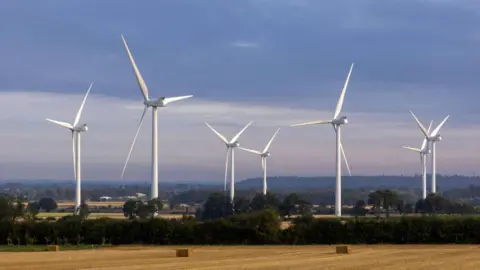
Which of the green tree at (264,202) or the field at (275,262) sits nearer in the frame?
the field at (275,262)

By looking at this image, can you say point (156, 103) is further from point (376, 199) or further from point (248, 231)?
point (376, 199)

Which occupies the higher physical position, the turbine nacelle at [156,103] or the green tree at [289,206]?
the turbine nacelle at [156,103]

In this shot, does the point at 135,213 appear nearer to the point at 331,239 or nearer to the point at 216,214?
the point at 216,214

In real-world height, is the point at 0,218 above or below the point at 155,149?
below

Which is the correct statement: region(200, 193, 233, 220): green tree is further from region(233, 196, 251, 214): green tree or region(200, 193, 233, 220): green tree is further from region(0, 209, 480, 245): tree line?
region(0, 209, 480, 245): tree line

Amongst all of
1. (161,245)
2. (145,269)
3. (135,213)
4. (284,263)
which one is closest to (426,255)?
(284,263)

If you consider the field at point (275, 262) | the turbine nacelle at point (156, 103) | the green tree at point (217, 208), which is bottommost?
the field at point (275, 262)

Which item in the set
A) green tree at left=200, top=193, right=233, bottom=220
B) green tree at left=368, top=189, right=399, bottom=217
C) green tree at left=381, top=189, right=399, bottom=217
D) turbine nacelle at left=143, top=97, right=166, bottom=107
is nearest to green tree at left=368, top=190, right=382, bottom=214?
green tree at left=368, top=189, right=399, bottom=217

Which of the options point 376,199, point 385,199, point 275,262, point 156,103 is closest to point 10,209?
point 156,103

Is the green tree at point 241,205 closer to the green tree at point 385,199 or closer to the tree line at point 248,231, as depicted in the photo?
the green tree at point 385,199

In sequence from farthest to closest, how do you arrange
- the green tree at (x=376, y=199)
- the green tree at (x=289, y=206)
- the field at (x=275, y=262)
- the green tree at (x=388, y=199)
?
the green tree at (x=376, y=199) < the green tree at (x=388, y=199) < the green tree at (x=289, y=206) < the field at (x=275, y=262)

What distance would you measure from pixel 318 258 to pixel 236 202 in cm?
11814

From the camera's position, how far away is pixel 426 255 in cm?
6022

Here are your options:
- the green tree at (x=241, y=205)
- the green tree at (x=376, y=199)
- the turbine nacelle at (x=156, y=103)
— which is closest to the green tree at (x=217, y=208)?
the green tree at (x=241, y=205)
